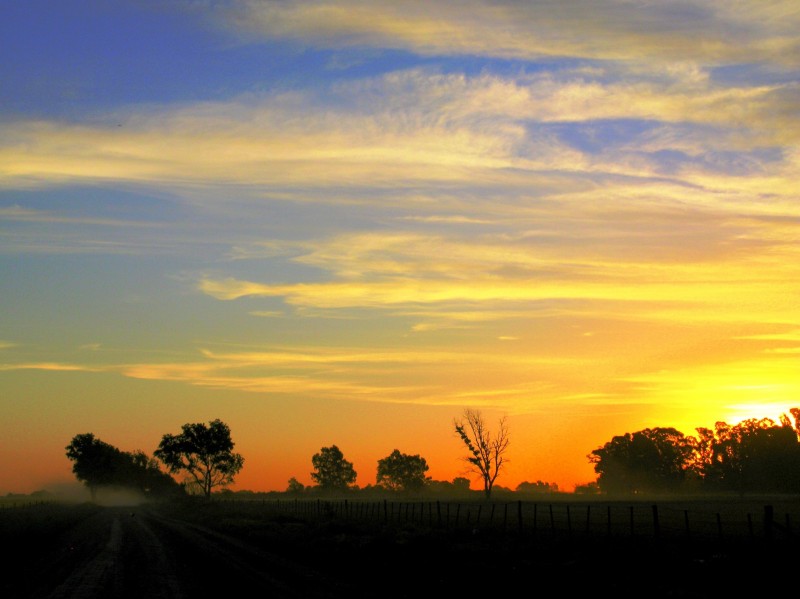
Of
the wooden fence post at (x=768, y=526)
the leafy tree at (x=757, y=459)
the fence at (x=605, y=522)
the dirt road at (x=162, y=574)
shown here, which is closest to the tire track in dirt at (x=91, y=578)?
the dirt road at (x=162, y=574)

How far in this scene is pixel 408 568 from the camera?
1084 inches

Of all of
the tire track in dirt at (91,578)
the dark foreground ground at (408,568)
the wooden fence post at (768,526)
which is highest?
the wooden fence post at (768,526)

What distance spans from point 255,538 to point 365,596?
2570cm

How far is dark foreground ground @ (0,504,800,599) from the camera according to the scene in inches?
838

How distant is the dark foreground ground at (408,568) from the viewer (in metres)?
21.3

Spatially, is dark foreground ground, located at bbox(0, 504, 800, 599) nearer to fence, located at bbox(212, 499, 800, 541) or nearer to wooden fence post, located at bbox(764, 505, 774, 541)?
wooden fence post, located at bbox(764, 505, 774, 541)

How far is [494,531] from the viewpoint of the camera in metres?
41.6

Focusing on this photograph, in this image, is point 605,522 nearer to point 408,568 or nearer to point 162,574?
point 408,568

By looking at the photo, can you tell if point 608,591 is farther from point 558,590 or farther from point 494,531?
point 494,531

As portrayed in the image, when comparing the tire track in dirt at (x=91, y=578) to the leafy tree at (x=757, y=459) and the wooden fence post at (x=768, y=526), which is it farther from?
the leafy tree at (x=757, y=459)

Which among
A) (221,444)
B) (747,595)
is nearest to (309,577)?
(747,595)

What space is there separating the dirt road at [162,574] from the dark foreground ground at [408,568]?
A: 0.04 meters

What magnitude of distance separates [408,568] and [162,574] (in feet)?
28.7

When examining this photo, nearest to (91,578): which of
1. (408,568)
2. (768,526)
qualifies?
(408,568)
